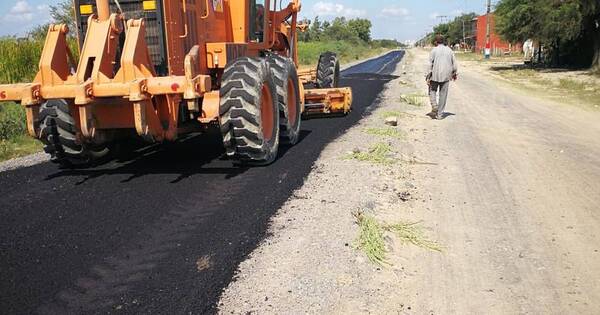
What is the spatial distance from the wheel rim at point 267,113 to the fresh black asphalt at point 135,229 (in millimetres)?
469

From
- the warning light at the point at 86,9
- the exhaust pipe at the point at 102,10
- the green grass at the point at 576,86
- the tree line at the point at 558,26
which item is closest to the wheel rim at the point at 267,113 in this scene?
the exhaust pipe at the point at 102,10

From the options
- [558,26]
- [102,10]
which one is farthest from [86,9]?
[558,26]

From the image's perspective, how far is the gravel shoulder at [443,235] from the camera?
3.50m

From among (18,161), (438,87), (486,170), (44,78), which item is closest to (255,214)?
(44,78)

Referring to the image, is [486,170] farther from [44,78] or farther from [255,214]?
[44,78]

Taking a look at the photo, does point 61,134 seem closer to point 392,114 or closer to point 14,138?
point 14,138

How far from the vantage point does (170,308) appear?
335 centimetres

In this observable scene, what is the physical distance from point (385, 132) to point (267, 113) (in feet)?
9.26

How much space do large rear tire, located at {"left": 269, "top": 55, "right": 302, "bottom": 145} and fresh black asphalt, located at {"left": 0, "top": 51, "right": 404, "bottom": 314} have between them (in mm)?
379

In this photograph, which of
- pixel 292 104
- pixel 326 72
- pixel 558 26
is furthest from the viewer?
pixel 558 26

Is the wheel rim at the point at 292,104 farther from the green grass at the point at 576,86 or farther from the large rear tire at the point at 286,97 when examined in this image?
the green grass at the point at 576,86

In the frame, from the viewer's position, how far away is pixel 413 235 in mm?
4512

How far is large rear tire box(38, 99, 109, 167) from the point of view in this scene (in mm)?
6266

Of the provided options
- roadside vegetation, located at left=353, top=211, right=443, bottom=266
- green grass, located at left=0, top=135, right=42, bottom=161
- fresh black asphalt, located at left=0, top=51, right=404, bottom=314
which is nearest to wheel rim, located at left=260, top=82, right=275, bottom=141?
fresh black asphalt, located at left=0, top=51, right=404, bottom=314
